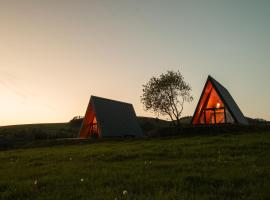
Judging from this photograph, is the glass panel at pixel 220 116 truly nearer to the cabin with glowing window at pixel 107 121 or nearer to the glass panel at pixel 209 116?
the glass panel at pixel 209 116

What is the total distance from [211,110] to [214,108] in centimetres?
108

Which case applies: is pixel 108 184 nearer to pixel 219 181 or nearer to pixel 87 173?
pixel 87 173

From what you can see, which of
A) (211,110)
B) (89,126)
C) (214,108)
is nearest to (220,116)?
(211,110)

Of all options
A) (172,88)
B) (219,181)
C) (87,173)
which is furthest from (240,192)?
(172,88)

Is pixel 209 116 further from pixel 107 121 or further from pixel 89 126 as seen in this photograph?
pixel 89 126

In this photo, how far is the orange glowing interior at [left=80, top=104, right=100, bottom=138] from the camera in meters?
44.4

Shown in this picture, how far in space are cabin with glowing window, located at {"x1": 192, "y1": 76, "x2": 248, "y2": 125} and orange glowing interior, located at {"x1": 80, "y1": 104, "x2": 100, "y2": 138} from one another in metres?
14.4

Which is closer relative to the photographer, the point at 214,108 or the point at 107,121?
the point at 214,108

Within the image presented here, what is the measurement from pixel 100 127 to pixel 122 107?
38.6ft

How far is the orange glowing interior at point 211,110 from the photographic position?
3872cm

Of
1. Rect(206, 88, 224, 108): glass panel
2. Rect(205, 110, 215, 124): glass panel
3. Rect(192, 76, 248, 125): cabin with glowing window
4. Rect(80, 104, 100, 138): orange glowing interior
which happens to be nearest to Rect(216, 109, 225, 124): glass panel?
Rect(192, 76, 248, 125): cabin with glowing window

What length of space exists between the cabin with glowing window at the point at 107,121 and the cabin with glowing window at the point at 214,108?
36.2 feet

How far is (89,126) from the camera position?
47.1 meters

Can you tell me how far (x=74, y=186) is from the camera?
845 cm
